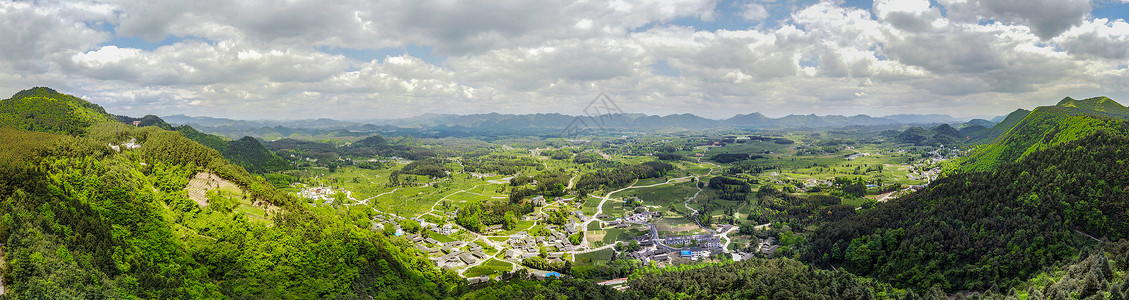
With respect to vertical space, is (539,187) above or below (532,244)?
above

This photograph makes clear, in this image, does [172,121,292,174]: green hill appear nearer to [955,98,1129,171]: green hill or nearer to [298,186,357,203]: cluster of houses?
[298,186,357,203]: cluster of houses

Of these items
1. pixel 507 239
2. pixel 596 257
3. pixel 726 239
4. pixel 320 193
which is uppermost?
pixel 320 193

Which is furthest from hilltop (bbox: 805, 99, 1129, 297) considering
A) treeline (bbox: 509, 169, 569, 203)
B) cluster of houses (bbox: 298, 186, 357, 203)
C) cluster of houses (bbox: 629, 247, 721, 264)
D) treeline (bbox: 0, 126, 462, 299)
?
cluster of houses (bbox: 298, 186, 357, 203)

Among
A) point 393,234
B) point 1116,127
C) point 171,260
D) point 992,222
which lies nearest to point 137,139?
point 171,260

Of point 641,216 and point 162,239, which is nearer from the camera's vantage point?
point 162,239

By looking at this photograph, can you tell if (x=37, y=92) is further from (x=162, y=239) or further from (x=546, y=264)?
(x=546, y=264)

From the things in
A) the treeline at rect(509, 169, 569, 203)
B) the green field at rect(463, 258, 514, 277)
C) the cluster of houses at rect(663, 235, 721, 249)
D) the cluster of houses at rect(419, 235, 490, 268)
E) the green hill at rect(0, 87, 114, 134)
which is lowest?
the green field at rect(463, 258, 514, 277)

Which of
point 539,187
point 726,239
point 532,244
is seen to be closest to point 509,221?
point 532,244
